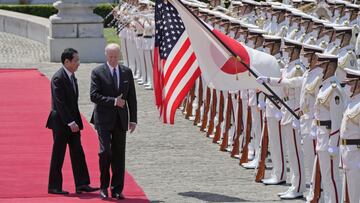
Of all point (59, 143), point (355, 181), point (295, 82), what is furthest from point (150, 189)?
point (355, 181)

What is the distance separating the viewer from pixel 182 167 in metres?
16.3

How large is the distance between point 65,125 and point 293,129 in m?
2.67

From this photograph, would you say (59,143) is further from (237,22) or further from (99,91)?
(237,22)

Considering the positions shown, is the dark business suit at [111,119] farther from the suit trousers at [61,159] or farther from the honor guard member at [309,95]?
the honor guard member at [309,95]

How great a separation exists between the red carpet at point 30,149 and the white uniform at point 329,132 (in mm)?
2238

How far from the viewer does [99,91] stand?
14.0 m

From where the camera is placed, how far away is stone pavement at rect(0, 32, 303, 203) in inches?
570

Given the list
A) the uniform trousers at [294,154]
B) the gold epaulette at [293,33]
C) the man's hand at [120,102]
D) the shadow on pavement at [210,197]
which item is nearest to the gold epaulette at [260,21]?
the gold epaulette at [293,33]

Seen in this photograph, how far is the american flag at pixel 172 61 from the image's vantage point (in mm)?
15453

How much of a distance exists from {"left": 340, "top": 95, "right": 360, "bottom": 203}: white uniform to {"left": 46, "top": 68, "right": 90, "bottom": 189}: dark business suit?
347 cm

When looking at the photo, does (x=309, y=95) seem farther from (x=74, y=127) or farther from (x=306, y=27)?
(x=306, y=27)

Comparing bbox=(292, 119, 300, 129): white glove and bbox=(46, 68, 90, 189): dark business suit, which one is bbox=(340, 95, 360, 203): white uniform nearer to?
bbox=(292, 119, 300, 129): white glove

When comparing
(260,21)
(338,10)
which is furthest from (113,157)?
(338,10)

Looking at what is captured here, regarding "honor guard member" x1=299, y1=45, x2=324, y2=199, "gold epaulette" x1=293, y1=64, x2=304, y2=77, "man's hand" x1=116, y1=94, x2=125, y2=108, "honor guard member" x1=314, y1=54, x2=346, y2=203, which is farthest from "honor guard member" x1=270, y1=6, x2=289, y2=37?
"honor guard member" x1=314, y1=54, x2=346, y2=203
